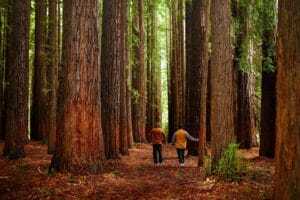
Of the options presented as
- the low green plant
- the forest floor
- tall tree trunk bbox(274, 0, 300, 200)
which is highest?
tall tree trunk bbox(274, 0, 300, 200)

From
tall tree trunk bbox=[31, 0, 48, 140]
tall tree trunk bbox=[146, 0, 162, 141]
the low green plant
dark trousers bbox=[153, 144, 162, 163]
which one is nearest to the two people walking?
dark trousers bbox=[153, 144, 162, 163]

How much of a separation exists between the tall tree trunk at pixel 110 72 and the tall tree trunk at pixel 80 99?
2.96 m

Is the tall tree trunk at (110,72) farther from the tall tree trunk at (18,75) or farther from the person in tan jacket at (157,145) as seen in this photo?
the tall tree trunk at (18,75)

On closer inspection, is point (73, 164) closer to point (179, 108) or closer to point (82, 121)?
point (82, 121)

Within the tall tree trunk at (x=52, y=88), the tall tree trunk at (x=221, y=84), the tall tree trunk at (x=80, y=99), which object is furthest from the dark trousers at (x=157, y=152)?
the tall tree trunk at (x=221, y=84)

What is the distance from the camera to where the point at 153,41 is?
93.8 ft

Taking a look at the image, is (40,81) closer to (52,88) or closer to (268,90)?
(52,88)

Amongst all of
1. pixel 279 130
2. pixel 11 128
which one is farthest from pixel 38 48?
pixel 279 130

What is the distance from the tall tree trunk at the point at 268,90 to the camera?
12570mm

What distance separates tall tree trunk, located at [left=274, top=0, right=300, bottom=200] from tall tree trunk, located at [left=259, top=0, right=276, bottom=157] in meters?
7.76

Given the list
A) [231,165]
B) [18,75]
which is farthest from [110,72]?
[231,165]

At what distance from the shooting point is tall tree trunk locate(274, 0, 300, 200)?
4.79m

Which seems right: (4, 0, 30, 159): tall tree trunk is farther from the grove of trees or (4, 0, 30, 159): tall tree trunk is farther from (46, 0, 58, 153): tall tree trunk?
(46, 0, 58, 153): tall tree trunk

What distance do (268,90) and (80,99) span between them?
684 cm
